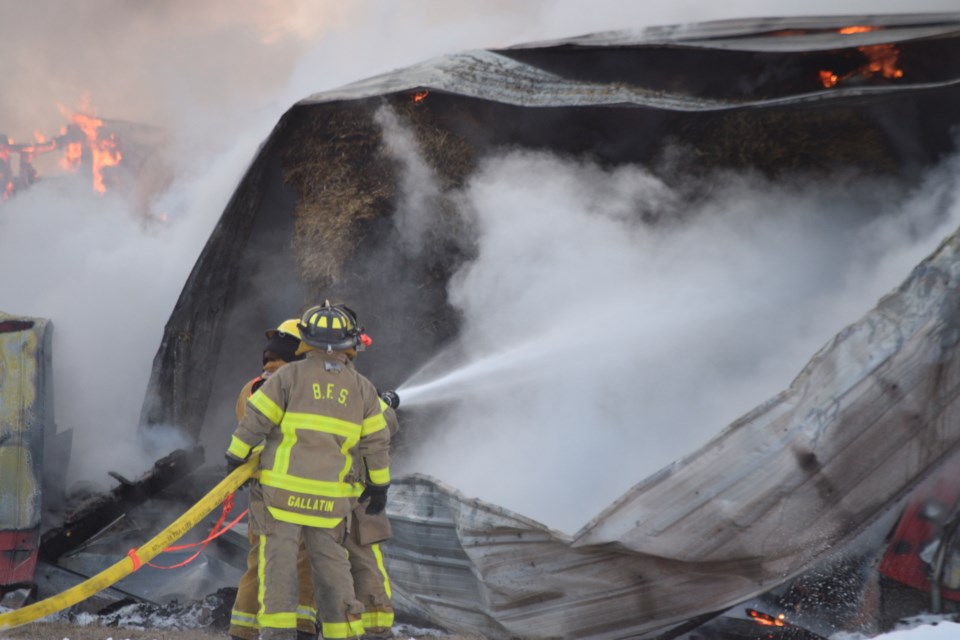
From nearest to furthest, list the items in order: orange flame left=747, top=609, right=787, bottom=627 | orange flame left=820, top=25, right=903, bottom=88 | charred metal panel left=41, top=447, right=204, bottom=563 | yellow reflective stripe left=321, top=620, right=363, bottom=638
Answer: orange flame left=747, top=609, right=787, bottom=627 → yellow reflective stripe left=321, top=620, right=363, bottom=638 → orange flame left=820, top=25, right=903, bottom=88 → charred metal panel left=41, top=447, right=204, bottom=563

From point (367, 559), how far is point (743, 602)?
1658mm

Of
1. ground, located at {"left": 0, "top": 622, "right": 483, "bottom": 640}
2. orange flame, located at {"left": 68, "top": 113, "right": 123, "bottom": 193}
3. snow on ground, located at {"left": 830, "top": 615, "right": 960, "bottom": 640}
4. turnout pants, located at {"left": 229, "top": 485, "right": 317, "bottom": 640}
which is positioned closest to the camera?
snow on ground, located at {"left": 830, "top": 615, "right": 960, "bottom": 640}

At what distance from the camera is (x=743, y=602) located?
3.53 meters

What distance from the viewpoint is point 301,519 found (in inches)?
142

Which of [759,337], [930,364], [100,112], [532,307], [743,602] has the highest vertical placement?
[100,112]

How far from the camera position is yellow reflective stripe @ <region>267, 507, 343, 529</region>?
11.8ft

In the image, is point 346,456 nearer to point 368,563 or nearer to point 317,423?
point 317,423

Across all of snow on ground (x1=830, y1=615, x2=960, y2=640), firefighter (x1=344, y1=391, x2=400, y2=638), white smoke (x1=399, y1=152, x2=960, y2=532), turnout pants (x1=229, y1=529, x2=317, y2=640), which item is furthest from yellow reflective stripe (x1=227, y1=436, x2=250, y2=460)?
snow on ground (x1=830, y1=615, x2=960, y2=640)

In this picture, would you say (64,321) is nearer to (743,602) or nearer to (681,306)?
(681,306)

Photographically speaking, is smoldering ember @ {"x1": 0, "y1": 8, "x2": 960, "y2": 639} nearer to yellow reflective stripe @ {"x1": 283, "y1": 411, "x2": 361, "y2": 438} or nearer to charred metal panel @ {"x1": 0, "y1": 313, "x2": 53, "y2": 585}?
charred metal panel @ {"x1": 0, "y1": 313, "x2": 53, "y2": 585}

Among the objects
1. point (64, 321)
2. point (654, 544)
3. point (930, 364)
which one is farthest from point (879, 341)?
point (64, 321)

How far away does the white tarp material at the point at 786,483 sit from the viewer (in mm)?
3180

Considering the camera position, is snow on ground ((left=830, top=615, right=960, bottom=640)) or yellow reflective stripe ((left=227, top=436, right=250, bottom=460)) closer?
snow on ground ((left=830, top=615, right=960, bottom=640))

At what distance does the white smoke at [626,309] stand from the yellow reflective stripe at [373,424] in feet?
3.83
